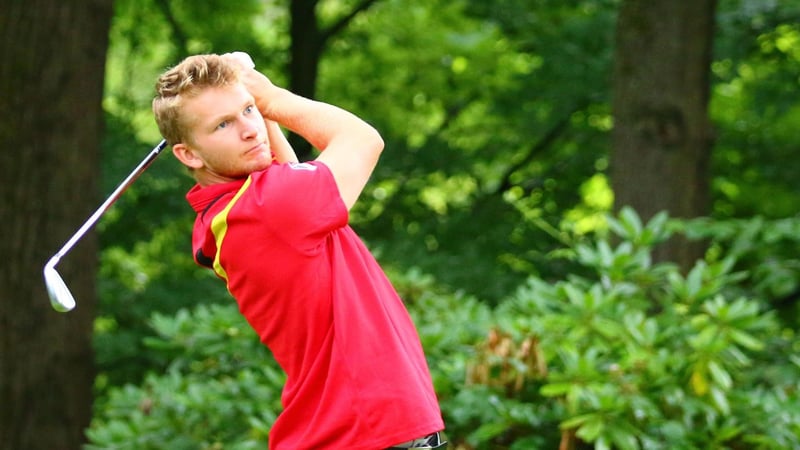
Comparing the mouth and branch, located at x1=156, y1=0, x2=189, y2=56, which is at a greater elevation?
the mouth

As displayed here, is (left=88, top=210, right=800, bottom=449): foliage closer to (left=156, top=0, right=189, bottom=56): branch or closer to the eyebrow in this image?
the eyebrow

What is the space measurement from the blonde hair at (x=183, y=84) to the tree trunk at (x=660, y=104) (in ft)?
14.6

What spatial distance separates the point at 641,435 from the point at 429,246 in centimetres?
566

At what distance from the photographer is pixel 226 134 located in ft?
7.59

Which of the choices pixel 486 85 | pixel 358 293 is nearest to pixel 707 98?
pixel 486 85

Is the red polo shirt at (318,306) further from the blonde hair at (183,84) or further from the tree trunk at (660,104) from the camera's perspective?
the tree trunk at (660,104)

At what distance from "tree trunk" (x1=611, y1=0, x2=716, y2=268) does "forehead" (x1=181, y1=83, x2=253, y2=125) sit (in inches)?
176

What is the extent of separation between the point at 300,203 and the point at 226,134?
0.21 m

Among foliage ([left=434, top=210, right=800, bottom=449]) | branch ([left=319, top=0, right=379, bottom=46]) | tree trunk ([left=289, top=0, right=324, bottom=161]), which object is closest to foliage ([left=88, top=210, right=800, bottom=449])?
foliage ([left=434, top=210, right=800, bottom=449])

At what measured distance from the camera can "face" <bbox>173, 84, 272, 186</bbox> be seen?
2.29 meters

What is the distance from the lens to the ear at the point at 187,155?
2.35m

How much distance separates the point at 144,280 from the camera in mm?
9617

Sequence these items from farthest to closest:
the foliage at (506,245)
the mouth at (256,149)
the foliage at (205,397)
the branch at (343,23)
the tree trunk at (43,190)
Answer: the branch at (343,23) < the tree trunk at (43,190) < the foliage at (205,397) < the foliage at (506,245) < the mouth at (256,149)

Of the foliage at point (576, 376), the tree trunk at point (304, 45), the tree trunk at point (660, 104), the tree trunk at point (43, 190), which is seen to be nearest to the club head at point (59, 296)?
the foliage at point (576, 376)
